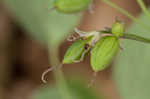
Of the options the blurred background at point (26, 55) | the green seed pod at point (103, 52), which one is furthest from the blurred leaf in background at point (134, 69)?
the blurred background at point (26, 55)

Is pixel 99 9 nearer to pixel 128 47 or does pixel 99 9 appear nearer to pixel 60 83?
pixel 60 83

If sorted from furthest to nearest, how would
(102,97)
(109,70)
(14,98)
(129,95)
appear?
(14,98) < (109,70) < (102,97) < (129,95)

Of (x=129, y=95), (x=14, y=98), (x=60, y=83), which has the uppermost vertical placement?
(x=129, y=95)

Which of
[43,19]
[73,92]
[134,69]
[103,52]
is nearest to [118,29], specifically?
[103,52]

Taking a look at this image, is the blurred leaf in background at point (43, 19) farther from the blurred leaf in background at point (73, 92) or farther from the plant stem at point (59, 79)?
the blurred leaf in background at point (73, 92)

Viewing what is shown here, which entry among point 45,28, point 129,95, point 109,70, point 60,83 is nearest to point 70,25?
point 45,28

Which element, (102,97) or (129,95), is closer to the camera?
(129,95)
